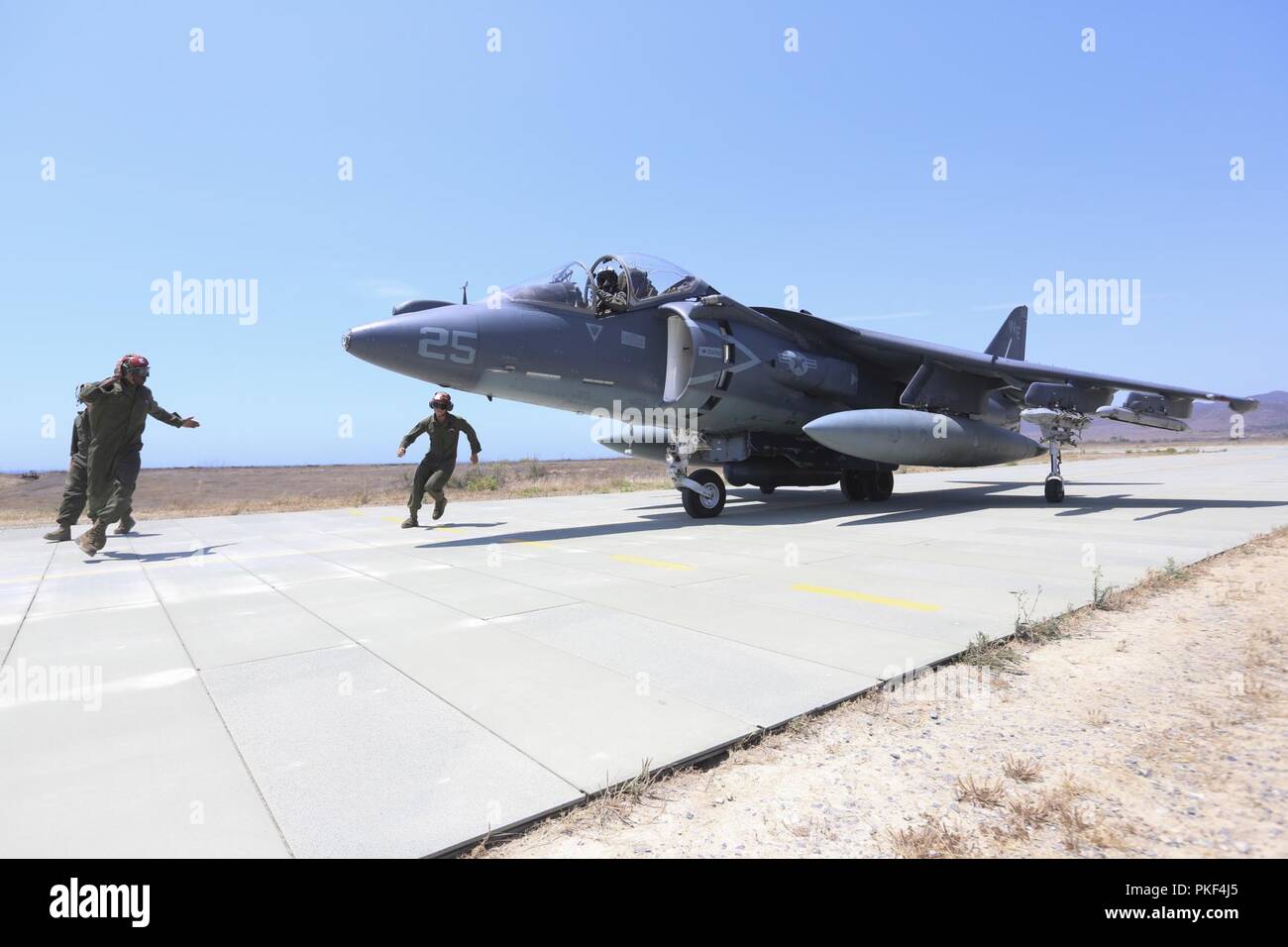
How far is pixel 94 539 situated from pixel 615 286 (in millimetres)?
7182

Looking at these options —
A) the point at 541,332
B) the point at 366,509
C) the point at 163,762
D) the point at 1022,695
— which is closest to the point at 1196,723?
the point at 1022,695

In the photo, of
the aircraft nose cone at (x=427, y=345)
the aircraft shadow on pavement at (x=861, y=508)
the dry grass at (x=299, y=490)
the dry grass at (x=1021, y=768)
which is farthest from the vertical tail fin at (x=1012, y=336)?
the dry grass at (x=1021, y=768)

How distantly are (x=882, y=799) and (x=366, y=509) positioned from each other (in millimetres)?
13735

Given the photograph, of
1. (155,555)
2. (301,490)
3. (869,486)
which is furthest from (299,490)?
(869,486)

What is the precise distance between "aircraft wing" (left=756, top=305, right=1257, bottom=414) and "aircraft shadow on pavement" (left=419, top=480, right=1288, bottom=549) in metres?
2.10

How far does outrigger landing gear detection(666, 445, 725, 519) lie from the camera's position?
1071cm

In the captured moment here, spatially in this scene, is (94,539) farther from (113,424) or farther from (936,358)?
(936,358)

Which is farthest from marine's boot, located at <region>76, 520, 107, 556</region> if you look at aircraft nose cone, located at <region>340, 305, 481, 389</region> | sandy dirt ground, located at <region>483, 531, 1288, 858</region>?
sandy dirt ground, located at <region>483, 531, 1288, 858</region>

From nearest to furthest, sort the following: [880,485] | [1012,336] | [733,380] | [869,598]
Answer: [869,598] → [733,380] → [880,485] → [1012,336]

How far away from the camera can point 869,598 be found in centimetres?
495

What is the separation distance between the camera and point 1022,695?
3168 millimetres

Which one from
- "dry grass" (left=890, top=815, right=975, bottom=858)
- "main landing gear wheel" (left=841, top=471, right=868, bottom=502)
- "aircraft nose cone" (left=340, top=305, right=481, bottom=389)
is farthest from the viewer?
"main landing gear wheel" (left=841, top=471, right=868, bottom=502)

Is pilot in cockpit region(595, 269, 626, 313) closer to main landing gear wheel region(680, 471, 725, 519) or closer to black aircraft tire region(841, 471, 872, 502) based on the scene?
main landing gear wheel region(680, 471, 725, 519)
